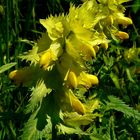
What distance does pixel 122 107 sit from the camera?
1.49 meters

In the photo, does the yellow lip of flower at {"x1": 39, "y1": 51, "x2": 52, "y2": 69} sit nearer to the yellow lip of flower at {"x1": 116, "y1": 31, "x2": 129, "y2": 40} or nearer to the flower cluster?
the flower cluster

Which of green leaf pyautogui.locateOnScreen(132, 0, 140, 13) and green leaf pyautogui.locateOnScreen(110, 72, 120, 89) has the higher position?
green leaf pyautogui.locateOnScreen(132, 0, 140, 13)

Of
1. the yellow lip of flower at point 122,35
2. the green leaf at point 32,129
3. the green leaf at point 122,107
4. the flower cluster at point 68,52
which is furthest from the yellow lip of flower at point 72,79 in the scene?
the yellow lip of flower at point 122,35

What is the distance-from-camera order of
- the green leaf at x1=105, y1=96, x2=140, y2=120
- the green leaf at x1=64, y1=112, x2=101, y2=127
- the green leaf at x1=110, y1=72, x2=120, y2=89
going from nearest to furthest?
the green leaf at x1=64, y1=112, x2=101, y2=127 → the green leaf at x1=105, y1=96, x2=140, y2=120 → the green leaf at x1=110, y1=72, x2=120, y2=89

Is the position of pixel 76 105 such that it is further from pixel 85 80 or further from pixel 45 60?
pixel 45 60

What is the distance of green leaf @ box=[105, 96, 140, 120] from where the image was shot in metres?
1.45

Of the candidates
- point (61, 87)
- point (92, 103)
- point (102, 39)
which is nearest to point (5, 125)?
point (92, 103)

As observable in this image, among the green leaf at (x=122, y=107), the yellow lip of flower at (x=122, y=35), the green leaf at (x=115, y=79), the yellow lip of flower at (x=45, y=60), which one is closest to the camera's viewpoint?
the yellow lip of flower at (x=45, y=60)

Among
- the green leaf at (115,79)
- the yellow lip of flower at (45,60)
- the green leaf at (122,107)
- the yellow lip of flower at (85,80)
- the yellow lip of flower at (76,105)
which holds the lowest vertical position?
the green leaf at (115,79)

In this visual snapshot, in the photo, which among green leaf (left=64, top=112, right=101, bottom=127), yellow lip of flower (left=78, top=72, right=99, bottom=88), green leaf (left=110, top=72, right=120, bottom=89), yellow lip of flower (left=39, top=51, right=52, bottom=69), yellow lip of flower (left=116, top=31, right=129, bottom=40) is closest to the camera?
yellow lip of flower (left=39, top=51, right=52, bottom=69)

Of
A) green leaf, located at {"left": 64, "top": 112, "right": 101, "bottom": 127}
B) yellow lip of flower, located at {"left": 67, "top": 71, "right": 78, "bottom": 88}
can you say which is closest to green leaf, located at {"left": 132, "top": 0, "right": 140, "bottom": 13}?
green leaf, located at {"left": 64, "top": 112, "right": 101, "bottom": 127}

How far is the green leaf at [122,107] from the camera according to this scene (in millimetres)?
1448

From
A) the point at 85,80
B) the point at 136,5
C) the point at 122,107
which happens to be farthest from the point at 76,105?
the point at 136,5

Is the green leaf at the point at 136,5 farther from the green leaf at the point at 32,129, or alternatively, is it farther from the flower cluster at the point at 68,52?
the green leaf at the point at 32,129
